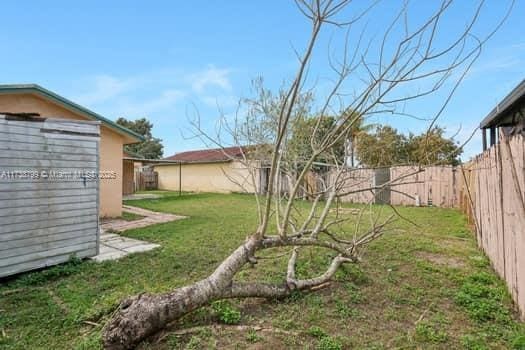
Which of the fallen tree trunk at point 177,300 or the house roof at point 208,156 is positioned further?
Result: the house roof at point 208,156

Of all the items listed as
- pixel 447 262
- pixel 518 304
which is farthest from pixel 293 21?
pixel 447 262

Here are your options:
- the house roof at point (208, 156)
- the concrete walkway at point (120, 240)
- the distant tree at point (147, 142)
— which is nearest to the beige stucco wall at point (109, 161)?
the concrete walkway at point (120, 240)

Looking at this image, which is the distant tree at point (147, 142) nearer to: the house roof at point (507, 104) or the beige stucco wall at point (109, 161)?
the beige stucco wall at point (109, 161)

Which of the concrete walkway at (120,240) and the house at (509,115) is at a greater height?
the house at (509,115)

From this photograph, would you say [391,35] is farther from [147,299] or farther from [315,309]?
[147,299]

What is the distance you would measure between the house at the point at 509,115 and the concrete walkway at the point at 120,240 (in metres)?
5.86

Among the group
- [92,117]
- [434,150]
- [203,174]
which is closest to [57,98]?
[92,117]

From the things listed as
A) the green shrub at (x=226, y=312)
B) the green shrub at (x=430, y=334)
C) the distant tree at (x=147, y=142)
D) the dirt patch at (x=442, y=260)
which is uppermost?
the distant tree at (x=147, y=142)

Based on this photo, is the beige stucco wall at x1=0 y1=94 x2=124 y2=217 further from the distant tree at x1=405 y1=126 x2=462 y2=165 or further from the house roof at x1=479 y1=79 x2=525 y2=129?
the house roof at x1=479 y1=79 x2=525 y2=129

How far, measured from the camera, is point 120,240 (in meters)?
5.71

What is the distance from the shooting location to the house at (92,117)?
642cm

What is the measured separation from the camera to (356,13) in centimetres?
217

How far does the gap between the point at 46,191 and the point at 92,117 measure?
4.79m

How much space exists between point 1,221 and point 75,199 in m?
0.90
